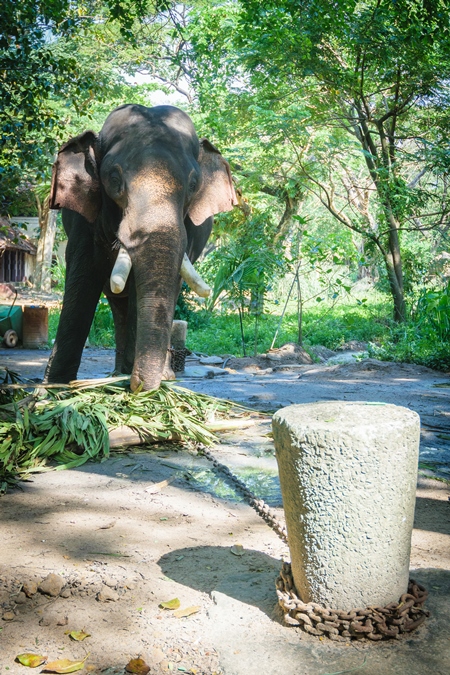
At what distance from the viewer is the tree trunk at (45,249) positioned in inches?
1129

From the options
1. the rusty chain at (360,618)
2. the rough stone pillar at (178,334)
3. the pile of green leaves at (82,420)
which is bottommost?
the rusty chain at (360,618)

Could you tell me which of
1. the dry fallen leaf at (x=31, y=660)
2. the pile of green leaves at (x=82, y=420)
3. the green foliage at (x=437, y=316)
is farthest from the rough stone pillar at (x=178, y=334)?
the dry fallen leaf at (x=31, y=660)

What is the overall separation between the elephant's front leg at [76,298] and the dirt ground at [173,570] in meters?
2.15

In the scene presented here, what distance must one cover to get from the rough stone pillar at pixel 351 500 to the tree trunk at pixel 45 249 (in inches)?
1076

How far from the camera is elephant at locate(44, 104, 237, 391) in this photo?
5289mm

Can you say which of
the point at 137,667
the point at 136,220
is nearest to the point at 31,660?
the point at 137,667

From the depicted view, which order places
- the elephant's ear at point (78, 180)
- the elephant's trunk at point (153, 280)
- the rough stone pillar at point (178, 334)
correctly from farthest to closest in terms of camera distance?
1. the rough stone pillar at point (178, 334)
2. the elephant's ear at point (78, 180)
3. the elephant's trunk at point (153, 280)

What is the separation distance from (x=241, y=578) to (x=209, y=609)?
11.6 inches

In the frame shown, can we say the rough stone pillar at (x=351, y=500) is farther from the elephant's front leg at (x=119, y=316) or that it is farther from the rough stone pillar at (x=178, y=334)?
the rough stone pillar at (x=178, y=334)

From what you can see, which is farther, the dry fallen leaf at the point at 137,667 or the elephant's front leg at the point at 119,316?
the elephant's front leg at the point at 119,316

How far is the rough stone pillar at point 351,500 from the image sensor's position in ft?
7.31

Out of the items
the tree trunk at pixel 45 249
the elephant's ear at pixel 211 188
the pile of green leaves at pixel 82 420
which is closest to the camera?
the pile of green leaves at pixel 82 420

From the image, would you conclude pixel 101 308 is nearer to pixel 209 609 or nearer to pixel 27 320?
pixel 27 320

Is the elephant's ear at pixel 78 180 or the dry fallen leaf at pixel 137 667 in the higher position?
the elephant's ear at pixel 78 180
